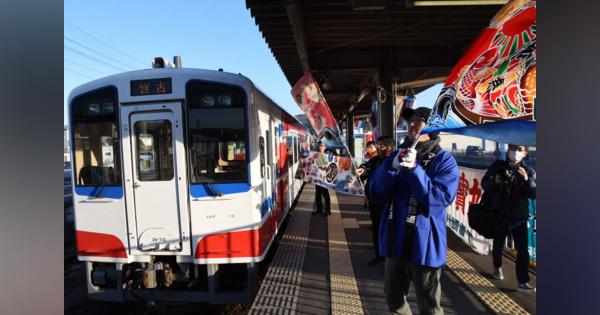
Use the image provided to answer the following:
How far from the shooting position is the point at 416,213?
2531mm

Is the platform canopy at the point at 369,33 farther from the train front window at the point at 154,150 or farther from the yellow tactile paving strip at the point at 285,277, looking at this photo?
the yellow tactile paving strip at the point at 285,277

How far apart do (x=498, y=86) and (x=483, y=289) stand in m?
2.82

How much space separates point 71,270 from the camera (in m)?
6.30

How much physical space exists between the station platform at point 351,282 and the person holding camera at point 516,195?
38cm

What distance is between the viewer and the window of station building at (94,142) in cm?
415

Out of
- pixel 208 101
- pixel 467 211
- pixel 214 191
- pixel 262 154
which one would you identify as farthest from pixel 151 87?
pixel 467 211

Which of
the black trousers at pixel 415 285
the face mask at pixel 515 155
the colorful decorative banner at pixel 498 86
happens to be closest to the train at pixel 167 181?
the black trousers at pixel 415 285

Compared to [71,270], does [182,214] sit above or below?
above

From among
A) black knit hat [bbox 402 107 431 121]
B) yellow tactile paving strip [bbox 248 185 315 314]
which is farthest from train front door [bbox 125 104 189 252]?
black knit hat [bbox 402 107 431 121]
